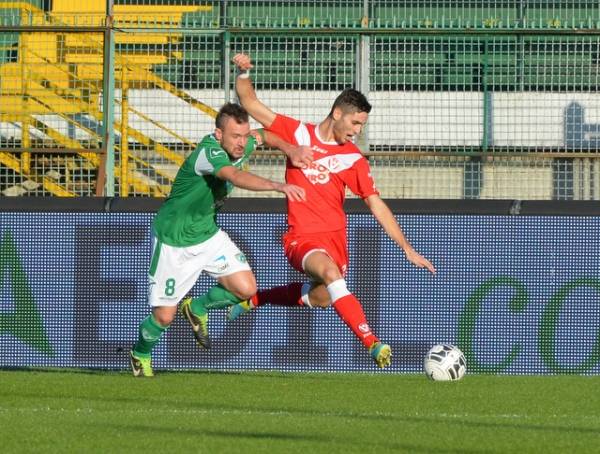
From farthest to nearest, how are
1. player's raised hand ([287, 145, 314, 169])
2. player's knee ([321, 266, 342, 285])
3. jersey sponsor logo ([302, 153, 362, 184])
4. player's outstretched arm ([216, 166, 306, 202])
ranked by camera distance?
1. jersey sponsor logo ([302, 153, 362, 184])
2. player's knee ([321, 266, 342, 285])
3. player's raised hand ([287, 145, 314, 169])
4. player's outstretched arm ([216, 166, 306, 202])

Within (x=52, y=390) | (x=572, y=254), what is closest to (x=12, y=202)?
(x=52, y=390)

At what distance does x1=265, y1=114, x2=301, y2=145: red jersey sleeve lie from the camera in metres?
10.2

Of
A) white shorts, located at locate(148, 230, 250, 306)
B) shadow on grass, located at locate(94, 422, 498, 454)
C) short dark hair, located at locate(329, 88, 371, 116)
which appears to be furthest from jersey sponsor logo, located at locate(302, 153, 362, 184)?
shadow on grass, located at locate(94, 422, 498, 454)

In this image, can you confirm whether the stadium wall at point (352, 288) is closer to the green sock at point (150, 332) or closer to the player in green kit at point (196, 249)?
the player in green kit at point (196, 249)

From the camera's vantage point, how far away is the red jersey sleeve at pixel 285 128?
1020 centimetres

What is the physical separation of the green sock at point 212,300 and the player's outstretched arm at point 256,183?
987 mm

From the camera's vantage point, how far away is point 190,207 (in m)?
10.0

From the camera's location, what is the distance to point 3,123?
12.5 metres

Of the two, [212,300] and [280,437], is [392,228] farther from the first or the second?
[280,437]

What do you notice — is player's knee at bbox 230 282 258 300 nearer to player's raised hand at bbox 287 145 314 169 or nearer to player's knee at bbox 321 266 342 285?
player's knee at bbox 321 266 342 285

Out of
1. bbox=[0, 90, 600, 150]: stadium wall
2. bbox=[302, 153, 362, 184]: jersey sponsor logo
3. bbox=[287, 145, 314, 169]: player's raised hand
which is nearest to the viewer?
bbox=[287, 145, 314, 169]: player's raised hand

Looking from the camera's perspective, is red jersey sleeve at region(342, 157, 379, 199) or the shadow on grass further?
red jersey sleeve at region(342, 157, 379, 199)

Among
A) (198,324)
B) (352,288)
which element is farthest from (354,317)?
(352,288)

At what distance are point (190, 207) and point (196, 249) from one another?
1.06 ft
